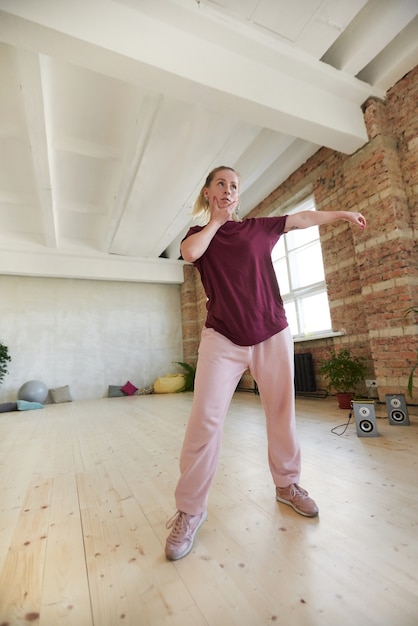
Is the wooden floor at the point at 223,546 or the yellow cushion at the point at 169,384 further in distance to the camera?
the yellow cushion at the point at 169,384

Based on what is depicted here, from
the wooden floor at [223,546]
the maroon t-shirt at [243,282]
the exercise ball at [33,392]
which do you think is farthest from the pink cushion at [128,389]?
the maroon t-shirt at [243,282]

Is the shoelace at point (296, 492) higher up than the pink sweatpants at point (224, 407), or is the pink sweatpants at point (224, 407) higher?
the pink sweatpants at point (224, 407)

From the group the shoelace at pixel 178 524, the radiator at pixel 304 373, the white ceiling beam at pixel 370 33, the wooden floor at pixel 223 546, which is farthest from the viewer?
the radiator at pixel 304 373

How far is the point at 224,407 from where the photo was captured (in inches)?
47.7

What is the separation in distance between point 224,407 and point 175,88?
326cm

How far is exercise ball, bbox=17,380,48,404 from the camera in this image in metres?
7.12

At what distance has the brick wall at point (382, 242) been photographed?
11.4 feet

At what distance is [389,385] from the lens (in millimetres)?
3580

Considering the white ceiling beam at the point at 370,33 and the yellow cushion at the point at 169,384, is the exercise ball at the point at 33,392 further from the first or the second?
the white ceiling beam at the point at 370,33

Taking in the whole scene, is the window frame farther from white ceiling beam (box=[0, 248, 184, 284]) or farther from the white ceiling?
white ceiling beam (box=[0, 248, 184, 284])

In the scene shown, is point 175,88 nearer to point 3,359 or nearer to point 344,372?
A: point 344,372

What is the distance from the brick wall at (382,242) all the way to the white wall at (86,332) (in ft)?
19.0

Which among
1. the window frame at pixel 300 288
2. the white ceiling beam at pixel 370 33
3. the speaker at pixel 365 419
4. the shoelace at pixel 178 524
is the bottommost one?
the shoelace at pixel 178 524

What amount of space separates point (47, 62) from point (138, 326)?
648 centimetres
